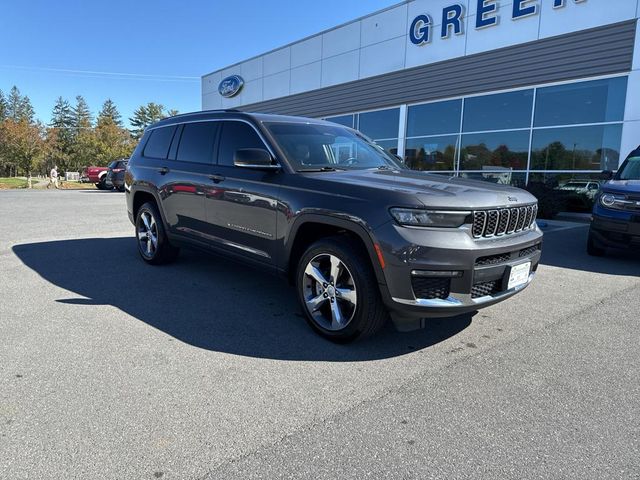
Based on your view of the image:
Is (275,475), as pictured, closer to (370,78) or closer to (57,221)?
(57,221)

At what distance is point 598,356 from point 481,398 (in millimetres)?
1265

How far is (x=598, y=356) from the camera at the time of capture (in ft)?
11.1

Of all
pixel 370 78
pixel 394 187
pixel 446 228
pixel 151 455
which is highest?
pixel 370 78

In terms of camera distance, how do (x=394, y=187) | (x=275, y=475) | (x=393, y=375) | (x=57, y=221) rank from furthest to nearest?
(x=57, y=221), (x=394, y=187), (x=393, y=375), (x=275, y=475)

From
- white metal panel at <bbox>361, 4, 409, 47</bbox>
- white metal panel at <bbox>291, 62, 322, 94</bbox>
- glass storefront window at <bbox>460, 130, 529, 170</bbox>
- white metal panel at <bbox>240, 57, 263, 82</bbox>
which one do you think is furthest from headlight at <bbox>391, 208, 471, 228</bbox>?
white metal panel at <bbox>240, 57, 263, 82</bbox>

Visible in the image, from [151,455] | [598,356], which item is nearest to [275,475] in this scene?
[151,455]

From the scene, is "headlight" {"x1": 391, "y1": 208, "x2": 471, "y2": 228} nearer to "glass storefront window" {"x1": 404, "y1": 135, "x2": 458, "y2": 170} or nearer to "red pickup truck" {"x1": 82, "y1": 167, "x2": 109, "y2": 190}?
"glass storefront window" {"x1": 404, "y1": 135, "x2": 458, "y2": 170}

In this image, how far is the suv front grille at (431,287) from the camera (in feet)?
10.0

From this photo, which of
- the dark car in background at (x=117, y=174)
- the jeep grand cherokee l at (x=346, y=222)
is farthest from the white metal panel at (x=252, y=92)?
the jeep grand cherokee l at (x=346, y=222)

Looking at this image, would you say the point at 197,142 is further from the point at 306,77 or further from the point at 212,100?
the point at 212,100

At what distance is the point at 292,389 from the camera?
2.81 m

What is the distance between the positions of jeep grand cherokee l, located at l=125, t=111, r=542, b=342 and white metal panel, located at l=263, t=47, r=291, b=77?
18674 millimetres

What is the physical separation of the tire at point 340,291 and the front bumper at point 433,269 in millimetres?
158

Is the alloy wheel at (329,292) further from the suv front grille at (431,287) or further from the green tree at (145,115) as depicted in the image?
the green tree at (145,115)
